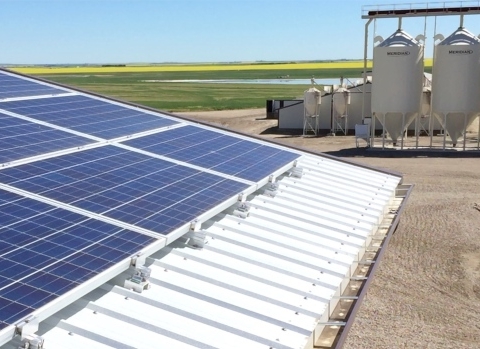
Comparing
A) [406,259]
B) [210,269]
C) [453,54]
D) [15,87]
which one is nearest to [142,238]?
[210,269]

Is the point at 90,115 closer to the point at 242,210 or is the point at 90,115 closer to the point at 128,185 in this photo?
the point at 128,185

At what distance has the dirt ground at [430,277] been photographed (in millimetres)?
15859

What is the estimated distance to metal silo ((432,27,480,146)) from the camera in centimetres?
4366

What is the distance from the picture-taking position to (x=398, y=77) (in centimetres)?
4406

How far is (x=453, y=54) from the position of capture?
144 ft

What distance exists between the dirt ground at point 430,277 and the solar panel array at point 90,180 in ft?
16.6

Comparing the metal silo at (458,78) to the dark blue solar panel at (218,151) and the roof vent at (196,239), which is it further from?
the roof vent at (196,239)

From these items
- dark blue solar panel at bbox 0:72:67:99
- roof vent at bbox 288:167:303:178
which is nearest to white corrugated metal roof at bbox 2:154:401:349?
roof vent at bbox 288:167:303:178

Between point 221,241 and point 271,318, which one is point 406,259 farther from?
point 271,318

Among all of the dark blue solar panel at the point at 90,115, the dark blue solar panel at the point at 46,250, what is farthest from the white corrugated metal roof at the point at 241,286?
the dark blue solar panel at the point at 90,115

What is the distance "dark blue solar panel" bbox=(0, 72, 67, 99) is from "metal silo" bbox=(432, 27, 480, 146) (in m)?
31.9

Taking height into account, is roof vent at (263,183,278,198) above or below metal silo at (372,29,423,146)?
below

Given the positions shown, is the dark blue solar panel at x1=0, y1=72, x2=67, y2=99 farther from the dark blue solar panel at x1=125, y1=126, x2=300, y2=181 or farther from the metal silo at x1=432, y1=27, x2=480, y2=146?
the metal silo at x1=432, y1=27, x2=480, y2=146

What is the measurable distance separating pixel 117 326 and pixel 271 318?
2464 mm
